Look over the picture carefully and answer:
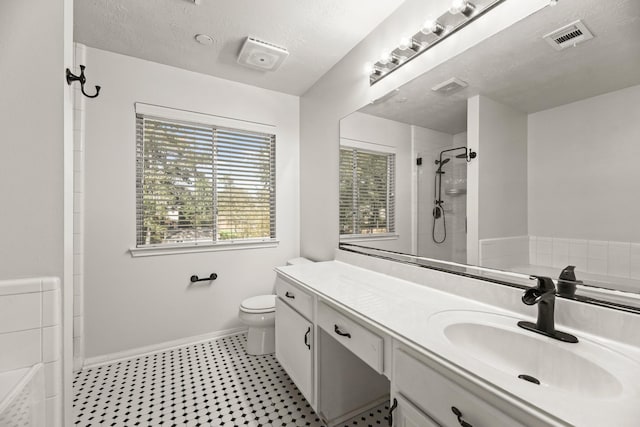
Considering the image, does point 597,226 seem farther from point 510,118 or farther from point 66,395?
point 66,395

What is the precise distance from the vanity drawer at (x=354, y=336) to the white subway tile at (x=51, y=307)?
1046 millimetres

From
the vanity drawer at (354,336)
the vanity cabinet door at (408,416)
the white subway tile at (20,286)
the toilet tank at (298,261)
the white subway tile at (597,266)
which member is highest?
the white subway tile at (597,266)

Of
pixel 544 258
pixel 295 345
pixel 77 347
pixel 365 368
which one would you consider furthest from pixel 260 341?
pixel 544 258

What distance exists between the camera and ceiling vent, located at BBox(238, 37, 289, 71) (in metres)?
1.99

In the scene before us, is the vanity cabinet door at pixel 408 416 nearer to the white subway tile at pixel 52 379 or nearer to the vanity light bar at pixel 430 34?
the white subway tile at pixel 52 379

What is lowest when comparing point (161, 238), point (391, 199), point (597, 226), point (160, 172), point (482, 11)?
point (161, 238)

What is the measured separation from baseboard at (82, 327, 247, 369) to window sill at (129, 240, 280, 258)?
76 cm

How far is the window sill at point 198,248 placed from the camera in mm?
2223

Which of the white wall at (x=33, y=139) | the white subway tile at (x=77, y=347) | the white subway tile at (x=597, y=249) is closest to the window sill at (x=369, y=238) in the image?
the white subway tile at (x=597, y=249)

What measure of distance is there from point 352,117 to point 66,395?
7.00ft

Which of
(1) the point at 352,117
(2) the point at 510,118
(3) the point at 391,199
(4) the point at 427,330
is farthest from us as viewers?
(1) the point at 352,117

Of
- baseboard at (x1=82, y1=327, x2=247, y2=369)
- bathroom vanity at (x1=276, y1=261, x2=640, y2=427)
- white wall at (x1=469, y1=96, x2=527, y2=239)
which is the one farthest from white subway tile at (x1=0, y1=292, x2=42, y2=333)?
white wall at (x1=469, y1=96, x2=527, y2=239)

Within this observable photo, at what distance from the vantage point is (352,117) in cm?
208

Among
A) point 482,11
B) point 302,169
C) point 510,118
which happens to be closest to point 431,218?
point 510,118
